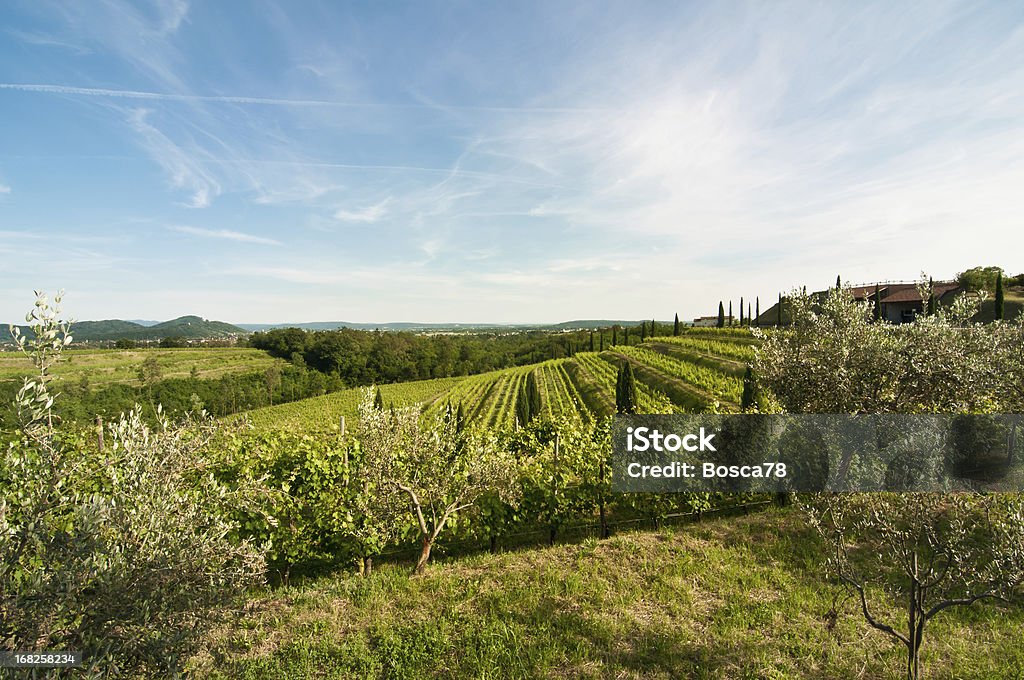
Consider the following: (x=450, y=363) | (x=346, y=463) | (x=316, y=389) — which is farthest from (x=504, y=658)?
(x=450, y=363)

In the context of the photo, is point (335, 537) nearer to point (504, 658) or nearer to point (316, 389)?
point (504, 658)

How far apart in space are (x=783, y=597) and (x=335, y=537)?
9.88 metres

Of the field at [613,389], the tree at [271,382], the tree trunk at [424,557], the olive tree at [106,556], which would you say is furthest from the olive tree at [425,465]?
the tree at [271,382]

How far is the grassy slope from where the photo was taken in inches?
261

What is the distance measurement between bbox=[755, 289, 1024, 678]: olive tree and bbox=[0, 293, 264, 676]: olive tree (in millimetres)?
8029

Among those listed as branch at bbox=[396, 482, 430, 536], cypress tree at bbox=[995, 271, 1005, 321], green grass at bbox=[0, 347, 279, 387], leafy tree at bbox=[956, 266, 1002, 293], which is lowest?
green grass at bbox=[0, 347, 279, 387]

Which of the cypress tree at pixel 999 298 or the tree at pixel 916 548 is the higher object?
the cypress tree at pixel 999 298

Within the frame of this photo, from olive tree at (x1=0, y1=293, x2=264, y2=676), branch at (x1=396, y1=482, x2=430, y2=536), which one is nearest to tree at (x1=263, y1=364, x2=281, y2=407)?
branch at (x1=396, y1=482, x2=430, y2=536)

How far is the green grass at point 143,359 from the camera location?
230ft

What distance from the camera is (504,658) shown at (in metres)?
6.86

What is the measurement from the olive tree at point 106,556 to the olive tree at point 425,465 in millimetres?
4100

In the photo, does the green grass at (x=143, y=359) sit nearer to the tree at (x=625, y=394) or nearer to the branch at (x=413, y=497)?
the tree at (x=625, y=394)

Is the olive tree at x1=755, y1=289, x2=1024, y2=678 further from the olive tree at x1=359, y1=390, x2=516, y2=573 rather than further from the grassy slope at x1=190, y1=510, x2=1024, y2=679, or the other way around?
the olive tree at x1=359, y1=390, x2=516, y2=573

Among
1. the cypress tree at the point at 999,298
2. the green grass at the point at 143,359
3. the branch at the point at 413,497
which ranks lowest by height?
the green grass at the point at 143,359
